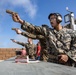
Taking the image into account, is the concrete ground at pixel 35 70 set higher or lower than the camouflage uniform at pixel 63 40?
lower

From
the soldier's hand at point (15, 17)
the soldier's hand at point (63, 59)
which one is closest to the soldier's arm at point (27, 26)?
the soldier's hand at point (15, 17)

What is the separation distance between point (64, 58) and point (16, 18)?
1.00 metres

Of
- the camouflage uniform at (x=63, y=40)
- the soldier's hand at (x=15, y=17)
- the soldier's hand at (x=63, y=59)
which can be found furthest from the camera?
the soldier's hand at (x=15, y=17)

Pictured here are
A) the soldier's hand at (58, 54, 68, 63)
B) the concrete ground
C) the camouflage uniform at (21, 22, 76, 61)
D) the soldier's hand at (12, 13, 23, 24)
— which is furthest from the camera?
the soldier's hand at (12, 13, 23, 24)

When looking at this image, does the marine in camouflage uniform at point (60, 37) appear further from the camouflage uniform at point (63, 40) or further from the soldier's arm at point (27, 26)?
the soldier's arm at point (27, 26)

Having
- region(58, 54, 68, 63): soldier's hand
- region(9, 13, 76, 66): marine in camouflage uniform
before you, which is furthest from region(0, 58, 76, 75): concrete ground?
region(9, 13, 76, 66): marine in camouflage uniform

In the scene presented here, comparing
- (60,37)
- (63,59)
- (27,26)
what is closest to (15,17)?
(27,26)

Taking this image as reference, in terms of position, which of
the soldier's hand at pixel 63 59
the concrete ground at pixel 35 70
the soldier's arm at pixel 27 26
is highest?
the soldier's arm at pixel 27 26

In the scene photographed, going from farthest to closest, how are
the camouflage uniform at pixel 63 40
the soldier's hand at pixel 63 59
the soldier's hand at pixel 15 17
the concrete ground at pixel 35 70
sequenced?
the soldier's hand at pixel 15 17, the camouflage uniform at pixel 63 40, the soldier's hand at pixel 63 59, the concrete ground at pixel 35 70

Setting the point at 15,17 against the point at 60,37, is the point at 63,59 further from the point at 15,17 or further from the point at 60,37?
the point at 15,17

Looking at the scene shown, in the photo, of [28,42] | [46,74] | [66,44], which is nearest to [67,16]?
[28,42]

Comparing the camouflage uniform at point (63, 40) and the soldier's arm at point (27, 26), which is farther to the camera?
the soldier's arm at point (27, 26)

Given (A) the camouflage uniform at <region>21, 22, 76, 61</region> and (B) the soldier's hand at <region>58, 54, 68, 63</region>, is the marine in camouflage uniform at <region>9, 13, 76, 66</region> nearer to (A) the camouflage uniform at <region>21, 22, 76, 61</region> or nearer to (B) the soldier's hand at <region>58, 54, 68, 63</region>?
(A) the camouflage uniform at <region>21, 22, 76, 61</region>

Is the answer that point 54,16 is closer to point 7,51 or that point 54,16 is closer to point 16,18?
point 16,18
